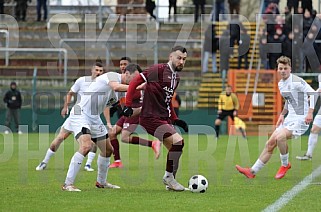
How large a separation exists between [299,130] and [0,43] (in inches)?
806

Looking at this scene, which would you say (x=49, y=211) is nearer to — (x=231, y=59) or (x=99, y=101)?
(x=99, y=101)

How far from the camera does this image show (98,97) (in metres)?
12.4

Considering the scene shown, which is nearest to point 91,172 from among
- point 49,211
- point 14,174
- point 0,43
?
point 14,174

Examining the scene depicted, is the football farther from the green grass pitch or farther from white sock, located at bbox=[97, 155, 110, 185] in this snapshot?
white sock, located at bbox=[97, 155, 110, 185]

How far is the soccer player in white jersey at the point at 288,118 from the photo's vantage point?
13758 mm

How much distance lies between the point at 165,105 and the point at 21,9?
2236 cm

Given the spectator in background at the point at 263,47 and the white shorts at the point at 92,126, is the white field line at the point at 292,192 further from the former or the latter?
the spectator in background at the point at 263,47

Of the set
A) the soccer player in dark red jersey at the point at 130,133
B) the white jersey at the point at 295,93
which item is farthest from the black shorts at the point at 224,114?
the white jersey at the point at 295,93

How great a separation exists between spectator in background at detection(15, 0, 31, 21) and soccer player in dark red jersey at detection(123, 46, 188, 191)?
21.1 metres

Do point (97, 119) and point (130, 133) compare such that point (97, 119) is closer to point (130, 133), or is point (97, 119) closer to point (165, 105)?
point (165, 105)

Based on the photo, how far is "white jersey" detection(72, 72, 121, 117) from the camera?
12.1 m

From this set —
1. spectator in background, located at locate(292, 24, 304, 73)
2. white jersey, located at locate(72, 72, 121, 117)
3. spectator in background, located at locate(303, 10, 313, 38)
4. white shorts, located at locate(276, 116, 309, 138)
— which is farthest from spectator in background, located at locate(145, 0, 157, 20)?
white jersey, located at locate(72, 72, 121, 117)

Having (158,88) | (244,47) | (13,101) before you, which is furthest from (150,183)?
(244,47)

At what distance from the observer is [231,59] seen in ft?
101
